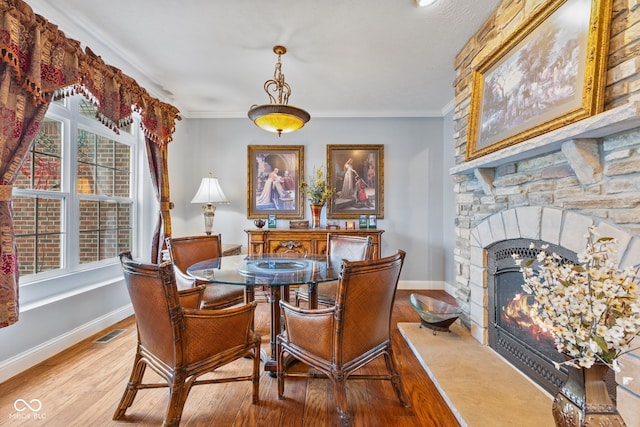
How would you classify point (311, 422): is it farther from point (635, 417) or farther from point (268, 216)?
point (268, 216)

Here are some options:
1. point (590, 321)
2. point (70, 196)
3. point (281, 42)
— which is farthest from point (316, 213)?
point (590, 321)

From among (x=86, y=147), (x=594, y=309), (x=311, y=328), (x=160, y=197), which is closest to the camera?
(x=594, y=309)

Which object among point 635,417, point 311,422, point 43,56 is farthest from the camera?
point 43,56

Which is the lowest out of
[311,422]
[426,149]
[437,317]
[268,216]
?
[311,422]

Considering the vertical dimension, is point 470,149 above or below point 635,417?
above

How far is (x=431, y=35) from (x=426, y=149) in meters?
1.92

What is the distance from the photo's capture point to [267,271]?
6.23 ft

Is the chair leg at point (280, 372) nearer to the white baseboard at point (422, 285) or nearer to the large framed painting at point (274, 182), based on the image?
the large framed painting at point (274, 182)

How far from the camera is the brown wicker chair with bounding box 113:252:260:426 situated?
125 centimetres

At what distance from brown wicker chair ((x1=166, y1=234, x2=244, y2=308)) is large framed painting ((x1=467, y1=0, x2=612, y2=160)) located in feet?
7.58

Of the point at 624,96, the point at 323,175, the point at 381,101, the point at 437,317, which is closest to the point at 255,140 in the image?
the point at 323,175

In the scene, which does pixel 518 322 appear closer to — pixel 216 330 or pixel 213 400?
pixel 216 330

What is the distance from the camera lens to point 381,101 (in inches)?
→ 141

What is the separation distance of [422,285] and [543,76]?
10.1ft
